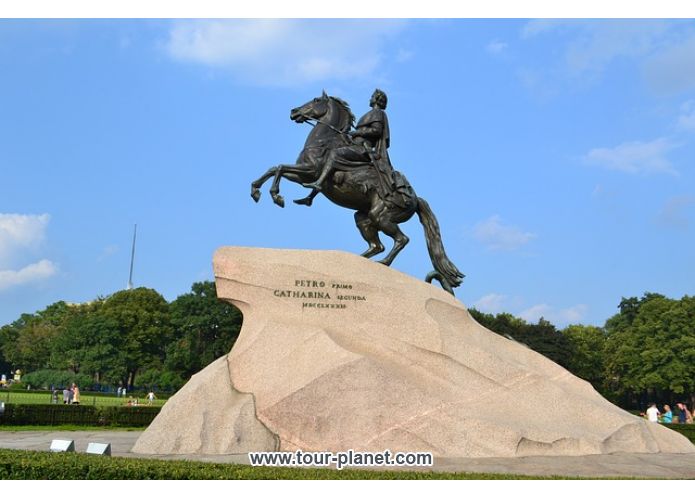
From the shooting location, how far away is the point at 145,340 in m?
58.1

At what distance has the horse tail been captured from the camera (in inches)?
575

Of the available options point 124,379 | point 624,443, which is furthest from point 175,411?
point 124,379

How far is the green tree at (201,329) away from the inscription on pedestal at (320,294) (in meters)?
34.7

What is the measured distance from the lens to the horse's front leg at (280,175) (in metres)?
13.5

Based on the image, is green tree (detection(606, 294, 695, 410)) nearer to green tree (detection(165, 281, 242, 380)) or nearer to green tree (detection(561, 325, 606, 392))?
green tree (detection(561, 325, 606, 392))

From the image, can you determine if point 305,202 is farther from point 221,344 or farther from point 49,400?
point 221,344

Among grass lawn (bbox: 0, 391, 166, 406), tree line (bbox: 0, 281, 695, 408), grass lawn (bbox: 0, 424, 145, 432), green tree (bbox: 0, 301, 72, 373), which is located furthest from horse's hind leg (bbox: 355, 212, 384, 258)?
green tree (bbox: 0, 301, 72, 373)

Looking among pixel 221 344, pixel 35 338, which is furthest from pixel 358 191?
pixel 35 338

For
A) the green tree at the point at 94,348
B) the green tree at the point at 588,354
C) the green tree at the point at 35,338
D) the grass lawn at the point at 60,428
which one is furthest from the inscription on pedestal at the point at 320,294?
the green tree at the point at 35,338

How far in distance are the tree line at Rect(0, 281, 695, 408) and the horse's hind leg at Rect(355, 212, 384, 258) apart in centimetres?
2557

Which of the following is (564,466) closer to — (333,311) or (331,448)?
(331,448)

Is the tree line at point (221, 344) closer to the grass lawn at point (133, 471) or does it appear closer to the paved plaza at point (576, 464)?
the paved plaza at point (576, 464)

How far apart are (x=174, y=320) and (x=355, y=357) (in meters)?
39.7

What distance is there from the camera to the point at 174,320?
160 feet
